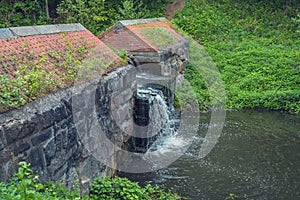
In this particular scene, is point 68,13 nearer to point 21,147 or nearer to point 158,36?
point 158,36

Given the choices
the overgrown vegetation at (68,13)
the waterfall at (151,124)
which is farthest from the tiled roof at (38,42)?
the overgrown vegetation at (68,13)

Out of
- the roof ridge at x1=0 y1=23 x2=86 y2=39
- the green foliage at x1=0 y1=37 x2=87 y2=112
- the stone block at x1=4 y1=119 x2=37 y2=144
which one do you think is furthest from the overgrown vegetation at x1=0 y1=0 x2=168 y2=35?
the stone block at x1=4 y1=119 x2=37 y2=144

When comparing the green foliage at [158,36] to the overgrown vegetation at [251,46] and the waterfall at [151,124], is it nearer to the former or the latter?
the overgrown vegetation at [251,46]

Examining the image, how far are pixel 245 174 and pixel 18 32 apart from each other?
4.69 m

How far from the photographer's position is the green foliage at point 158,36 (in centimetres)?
964

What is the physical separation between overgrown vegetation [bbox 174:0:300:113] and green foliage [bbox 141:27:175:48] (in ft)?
4.90

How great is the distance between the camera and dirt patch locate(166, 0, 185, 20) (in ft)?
54.3

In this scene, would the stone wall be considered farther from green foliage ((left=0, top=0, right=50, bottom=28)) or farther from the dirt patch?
the dirt patch

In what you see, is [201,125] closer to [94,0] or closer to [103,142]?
[103,142]

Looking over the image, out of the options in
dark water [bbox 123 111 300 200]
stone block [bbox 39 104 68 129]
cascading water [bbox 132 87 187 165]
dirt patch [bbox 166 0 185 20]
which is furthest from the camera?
dirt patch [bbox 166 0 185 20]

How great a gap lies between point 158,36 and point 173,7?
727 centimetres

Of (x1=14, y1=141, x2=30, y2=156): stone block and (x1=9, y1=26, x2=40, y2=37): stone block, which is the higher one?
(x1=9, y1=26, x2=40, y2=37): stone block

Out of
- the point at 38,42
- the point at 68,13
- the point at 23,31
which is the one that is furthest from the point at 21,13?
the point at 38,42

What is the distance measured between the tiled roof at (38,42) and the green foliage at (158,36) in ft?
10.6
